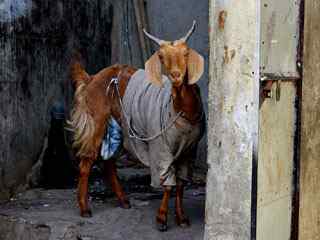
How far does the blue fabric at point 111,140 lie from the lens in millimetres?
5758

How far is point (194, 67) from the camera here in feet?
15.0

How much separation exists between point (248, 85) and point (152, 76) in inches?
49.0

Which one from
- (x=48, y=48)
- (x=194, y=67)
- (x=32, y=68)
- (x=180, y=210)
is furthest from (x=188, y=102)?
(x=48, y=48)

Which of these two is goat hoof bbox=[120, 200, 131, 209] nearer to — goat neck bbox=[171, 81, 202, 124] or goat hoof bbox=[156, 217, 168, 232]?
goat hoof bbox=[156, 217, 168, 232]

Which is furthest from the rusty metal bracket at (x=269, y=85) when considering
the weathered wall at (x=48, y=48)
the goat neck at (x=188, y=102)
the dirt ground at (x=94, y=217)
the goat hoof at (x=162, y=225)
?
the weathered wall at (x=48, y=48)

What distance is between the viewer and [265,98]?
3764mm

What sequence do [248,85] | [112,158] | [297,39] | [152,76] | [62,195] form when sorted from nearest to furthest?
[248,85], [297,39], [152,76], [112,158], [62,195]

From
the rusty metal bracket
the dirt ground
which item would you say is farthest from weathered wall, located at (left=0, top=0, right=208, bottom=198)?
the rusty metal bracket

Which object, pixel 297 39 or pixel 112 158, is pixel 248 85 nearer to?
pixel 297 39

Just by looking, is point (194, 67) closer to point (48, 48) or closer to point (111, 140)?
point (111, 140)

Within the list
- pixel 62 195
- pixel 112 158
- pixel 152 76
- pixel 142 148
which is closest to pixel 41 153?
pixel 62 195

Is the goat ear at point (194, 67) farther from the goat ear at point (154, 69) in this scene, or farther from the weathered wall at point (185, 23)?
the weathered wall at point (185, 23)

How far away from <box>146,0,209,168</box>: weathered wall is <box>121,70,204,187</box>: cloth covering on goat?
1.52 meters

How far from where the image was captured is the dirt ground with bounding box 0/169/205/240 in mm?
5137
